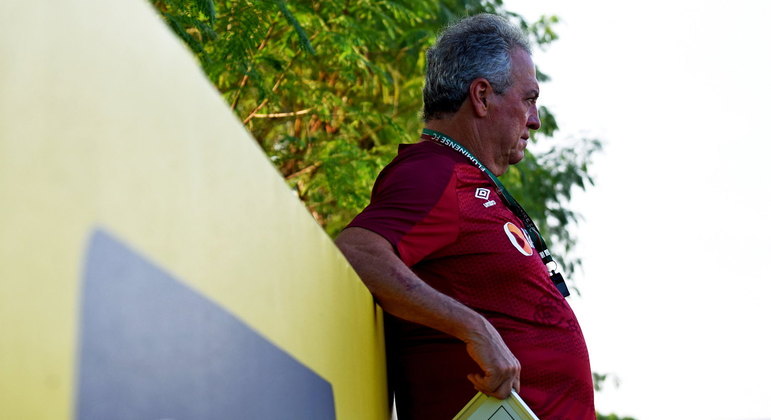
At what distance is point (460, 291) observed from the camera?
2.74 meters

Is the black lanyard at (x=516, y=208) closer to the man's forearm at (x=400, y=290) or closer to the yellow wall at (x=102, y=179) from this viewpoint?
the man's forearm at (x=400, y=290)

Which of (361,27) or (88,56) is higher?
(88,56)

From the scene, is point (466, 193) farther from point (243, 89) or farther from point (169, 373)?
point (243, 89)

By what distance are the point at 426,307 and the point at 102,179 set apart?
1.48m

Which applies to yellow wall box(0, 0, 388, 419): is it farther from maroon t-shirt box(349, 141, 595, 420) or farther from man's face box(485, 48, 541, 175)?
man's face box(485, 48, 541, 175)

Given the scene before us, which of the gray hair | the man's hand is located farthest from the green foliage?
the man's hand

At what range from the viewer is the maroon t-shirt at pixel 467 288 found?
106 inches

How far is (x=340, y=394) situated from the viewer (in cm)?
215

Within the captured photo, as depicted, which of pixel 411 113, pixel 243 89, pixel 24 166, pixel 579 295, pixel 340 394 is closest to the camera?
pixel 24 166

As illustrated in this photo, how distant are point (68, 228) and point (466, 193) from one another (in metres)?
1.90

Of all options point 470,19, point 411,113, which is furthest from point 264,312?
point 411,113

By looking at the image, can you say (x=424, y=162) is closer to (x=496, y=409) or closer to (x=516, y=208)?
(x=516, y=208)

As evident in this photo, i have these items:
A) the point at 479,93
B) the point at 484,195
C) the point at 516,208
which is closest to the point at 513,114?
the point at 479,93

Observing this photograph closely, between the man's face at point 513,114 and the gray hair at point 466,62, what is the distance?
0.09 feet
